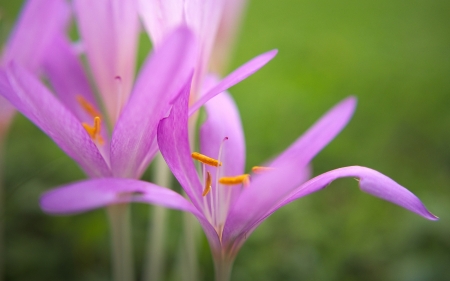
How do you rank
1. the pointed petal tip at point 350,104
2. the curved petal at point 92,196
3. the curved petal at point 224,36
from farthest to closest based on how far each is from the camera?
the curved petal at point 224,36, the pointed petal tip at point 350,104, the curved petal at point 92,196

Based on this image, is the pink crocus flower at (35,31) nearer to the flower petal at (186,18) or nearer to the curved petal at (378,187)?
the flower petal at (186,18)

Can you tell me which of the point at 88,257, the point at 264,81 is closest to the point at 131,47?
the point at 88,257

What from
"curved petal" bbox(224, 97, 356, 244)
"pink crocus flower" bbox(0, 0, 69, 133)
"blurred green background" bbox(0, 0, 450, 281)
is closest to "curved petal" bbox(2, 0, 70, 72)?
"pink crocus flower" bbox(0, 0, 69, 133)

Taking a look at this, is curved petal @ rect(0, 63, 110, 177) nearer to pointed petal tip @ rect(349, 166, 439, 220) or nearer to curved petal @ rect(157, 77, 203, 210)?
curved petal @ rect(157, 77, 203, 210)

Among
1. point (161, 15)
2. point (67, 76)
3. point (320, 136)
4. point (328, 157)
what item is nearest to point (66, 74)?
point (67, 76)

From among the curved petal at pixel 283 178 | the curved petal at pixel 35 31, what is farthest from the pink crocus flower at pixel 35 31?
the curved petal at pixel 283 178

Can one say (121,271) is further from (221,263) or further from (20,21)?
(20,21)

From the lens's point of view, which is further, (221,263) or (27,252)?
(27,252)
